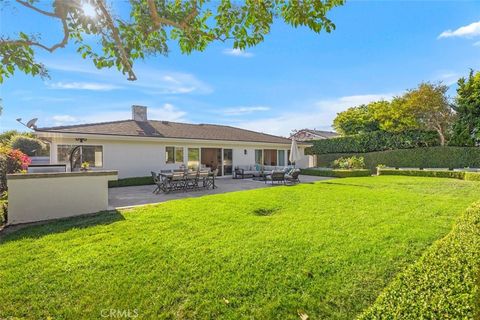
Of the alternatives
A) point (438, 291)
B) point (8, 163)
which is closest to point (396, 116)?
point (438, 291)

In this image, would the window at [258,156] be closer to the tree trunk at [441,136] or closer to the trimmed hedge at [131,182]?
the trimmed hedge at [131,182]

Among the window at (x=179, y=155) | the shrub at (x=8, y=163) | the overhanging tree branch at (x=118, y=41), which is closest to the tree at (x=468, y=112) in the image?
the window at (x=179, y=155)

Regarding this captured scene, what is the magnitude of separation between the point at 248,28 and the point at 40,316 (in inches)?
218

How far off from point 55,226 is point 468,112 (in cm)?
2979

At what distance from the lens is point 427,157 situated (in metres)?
22.6

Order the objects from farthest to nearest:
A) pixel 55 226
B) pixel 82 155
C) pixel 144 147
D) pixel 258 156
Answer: pixel 258 156 → pixel 144 147 → pixel 82 155 → pixel 55 226

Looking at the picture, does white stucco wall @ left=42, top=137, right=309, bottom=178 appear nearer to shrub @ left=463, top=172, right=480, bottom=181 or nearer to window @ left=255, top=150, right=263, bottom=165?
window @ left=255, top=150, right=263, bottom=165

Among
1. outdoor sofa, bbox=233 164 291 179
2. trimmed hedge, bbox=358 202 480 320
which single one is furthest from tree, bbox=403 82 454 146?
trimmed hedge, bbox=358 202 480 320

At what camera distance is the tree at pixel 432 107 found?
2283 centimetres

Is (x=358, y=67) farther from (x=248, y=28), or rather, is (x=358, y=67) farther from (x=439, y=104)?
(x=248, y=28)

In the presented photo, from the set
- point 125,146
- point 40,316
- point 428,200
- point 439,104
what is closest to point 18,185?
point 40,316

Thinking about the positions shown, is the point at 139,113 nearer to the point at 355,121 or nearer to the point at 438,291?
the point at 438,291

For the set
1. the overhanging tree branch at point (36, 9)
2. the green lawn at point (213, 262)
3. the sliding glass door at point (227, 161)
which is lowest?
the green lawn at point (213, 262)

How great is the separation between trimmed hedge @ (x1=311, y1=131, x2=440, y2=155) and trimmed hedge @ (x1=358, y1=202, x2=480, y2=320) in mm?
25032
